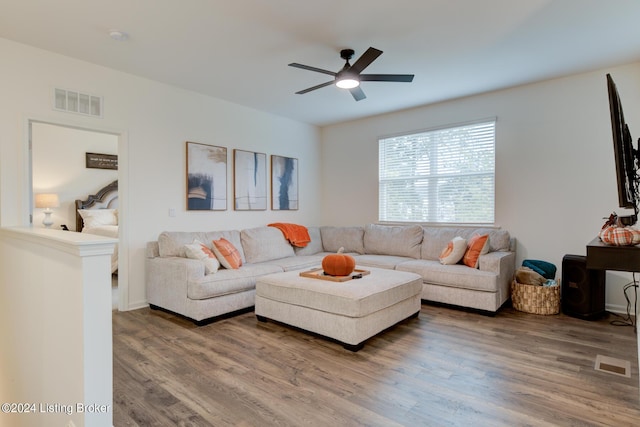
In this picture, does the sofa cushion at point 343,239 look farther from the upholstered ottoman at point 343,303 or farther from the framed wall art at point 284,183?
the upholstered ottoman at point 343,303

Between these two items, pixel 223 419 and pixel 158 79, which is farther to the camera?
pixel 158 79

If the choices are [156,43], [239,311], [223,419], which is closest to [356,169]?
[239,311]

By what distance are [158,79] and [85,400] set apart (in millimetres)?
3547

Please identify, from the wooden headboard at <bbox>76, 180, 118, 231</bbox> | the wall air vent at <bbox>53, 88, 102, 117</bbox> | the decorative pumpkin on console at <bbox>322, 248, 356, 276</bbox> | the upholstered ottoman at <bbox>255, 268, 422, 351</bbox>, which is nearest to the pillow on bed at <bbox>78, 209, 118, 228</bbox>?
the wooden headboard at <bbox>76, 180, 118, 231</bbox>

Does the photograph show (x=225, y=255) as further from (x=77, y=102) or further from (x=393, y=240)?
(x=393, y=240)

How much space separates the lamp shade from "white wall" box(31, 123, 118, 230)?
372mm

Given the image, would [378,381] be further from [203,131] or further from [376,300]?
[203,131]

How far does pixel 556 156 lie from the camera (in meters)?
4.09

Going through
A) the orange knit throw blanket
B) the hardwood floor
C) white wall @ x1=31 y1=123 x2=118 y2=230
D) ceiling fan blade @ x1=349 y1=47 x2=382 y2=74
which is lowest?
the hardwood floor

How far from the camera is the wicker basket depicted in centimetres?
366

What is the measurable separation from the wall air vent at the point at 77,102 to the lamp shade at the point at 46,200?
298cm

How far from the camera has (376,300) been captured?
2.91 metres

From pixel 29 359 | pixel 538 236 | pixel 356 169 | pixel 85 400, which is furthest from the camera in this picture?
pixel 356 169

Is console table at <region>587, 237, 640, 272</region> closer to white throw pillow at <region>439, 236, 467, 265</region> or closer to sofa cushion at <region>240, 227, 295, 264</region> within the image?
white throw pillow at <region>439, 236, 467, 265</region>
